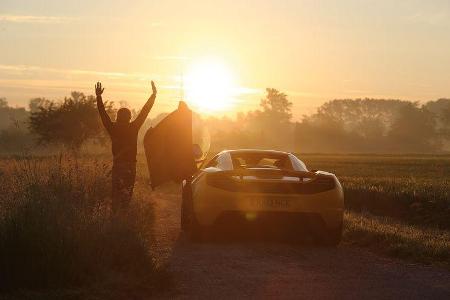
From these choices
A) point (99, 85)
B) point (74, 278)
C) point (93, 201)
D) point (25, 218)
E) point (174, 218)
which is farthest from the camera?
point (174, 218)

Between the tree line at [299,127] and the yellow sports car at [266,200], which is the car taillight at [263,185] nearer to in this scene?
the yellow sports car at [266,200]

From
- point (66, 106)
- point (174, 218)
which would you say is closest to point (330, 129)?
point (66, 106)

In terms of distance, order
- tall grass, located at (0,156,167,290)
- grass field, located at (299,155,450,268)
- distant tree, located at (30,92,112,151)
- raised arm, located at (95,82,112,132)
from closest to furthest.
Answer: tall grass, located at (0,156,167,290)
grass field, located at (299,155,450,268)
raised arm, located at (95,82,112,132)
distant tree, located at (30,92,112,151)

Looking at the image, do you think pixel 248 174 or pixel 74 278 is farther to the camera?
pixel 248 174

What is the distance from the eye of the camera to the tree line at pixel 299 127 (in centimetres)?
5659

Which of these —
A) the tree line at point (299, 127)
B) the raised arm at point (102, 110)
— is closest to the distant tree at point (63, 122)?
the tree line at point (299, 127)

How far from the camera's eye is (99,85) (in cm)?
1059

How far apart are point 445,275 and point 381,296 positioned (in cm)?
174

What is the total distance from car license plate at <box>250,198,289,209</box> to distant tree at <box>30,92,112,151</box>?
1878 inches

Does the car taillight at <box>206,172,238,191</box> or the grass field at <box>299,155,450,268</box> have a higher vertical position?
the car taillight at <box>206,172,238,191</box>

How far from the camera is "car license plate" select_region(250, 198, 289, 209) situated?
30.8ft

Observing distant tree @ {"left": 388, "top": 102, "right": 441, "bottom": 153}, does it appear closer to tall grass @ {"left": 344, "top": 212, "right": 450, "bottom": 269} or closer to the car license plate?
tall grass @ {"left": 344, "top": 212, "right": 450, "bottom": 269}

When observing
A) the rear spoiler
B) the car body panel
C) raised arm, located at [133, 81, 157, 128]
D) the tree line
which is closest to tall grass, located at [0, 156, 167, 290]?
the car body panel

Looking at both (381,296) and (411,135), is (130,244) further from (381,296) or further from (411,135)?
(411,135)
